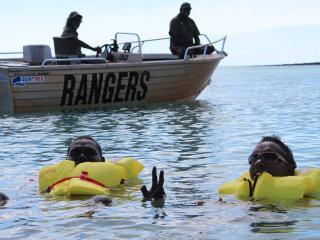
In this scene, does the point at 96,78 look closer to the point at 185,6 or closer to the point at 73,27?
the point at 73,27

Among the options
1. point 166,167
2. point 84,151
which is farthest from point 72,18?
point 84,151

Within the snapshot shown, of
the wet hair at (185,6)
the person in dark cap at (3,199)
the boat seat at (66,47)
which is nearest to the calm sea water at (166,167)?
the person in dark cap at (3,199)

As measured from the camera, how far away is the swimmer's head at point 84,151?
7.20m

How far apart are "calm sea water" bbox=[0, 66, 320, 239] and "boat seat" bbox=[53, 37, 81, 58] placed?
1497 millimetres

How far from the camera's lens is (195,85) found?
19.6 meters

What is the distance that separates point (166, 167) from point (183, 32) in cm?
985

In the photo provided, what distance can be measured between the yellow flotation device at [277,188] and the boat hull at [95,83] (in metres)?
10.8

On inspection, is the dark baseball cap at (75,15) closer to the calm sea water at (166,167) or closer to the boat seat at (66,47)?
the boat seat at (66,47)

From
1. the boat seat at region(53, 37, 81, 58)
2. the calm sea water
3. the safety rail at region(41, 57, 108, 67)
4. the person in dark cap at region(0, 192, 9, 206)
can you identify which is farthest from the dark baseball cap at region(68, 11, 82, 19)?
the person in dark cap at region(0, 192, 9, 206)

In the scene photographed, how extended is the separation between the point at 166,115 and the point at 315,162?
7.37 metres

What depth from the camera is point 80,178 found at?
6617 mm

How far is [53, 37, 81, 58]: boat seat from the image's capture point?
1638 cm

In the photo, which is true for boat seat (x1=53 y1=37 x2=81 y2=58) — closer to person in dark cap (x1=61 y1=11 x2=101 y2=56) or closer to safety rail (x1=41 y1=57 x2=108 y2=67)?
person in dark cap (x1=61 y1=11 x2=101 y2=56)

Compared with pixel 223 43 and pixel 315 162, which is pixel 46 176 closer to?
pixel 315 162
